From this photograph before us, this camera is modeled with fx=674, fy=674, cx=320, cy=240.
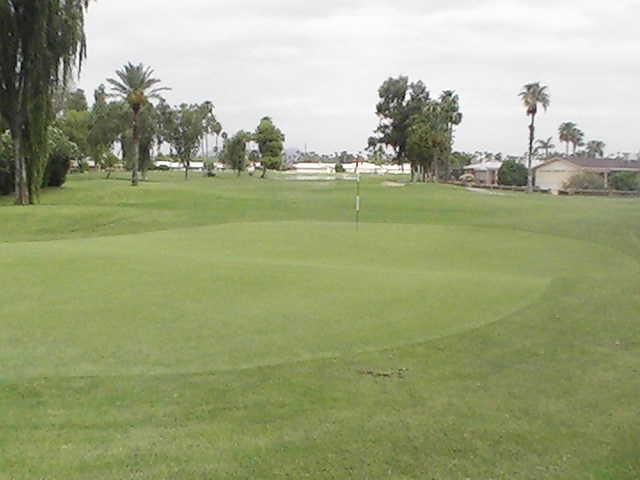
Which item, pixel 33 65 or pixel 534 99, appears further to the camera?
pixel 534 99

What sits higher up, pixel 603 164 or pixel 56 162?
pixel 603 164

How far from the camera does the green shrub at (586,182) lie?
77.2 m

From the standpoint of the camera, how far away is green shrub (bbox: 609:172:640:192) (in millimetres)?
73938

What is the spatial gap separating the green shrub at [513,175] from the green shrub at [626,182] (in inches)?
480

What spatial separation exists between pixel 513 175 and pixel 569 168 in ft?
29.9

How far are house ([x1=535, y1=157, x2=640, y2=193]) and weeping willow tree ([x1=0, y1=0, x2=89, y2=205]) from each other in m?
65.4

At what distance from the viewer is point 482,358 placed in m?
8.67

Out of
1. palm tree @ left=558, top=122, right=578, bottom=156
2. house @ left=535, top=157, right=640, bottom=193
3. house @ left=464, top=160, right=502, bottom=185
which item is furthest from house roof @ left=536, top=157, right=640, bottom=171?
palm tree @ left=558, top=122, right=578, bottom=156

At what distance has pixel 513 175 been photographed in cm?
8812

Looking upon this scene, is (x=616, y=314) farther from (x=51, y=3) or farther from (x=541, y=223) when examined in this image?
(x=51, y=3)

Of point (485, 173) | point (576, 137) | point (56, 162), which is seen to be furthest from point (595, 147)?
point (56, 162)

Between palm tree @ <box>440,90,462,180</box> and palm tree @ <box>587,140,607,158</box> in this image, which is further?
palm tree @ <box>587,140,607,158</box>

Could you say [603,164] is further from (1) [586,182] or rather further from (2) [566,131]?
(2) [566,131]

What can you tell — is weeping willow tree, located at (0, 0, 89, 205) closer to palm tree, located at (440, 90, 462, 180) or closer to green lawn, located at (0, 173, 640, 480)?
green lawn, located at (0, 173, 640, 480)
